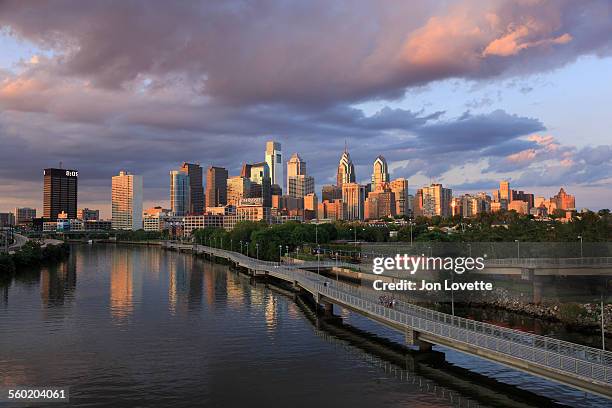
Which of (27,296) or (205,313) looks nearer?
(205,313)

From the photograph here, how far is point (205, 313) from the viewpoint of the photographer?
77.6 m

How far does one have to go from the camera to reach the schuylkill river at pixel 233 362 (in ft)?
133

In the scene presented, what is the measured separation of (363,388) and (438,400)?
616 centimetres

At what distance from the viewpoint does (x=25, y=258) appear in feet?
476

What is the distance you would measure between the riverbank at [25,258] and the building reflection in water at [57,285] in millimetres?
5674

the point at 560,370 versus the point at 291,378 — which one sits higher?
the point at 560,370

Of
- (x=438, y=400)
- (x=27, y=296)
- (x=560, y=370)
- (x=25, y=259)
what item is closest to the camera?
(x=560, y=370)

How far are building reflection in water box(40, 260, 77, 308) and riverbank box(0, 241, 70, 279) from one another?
567 cm

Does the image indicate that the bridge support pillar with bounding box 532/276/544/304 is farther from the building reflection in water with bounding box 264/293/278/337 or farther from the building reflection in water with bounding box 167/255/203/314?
the building reflection in water with bounding box 167/255/203/314

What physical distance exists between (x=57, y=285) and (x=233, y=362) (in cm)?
7376

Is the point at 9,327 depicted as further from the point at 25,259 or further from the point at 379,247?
the point at 379,247

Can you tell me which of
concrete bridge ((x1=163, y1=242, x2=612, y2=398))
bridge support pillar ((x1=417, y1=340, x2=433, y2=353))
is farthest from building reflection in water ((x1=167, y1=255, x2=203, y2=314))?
bridge support pillar ((x1=417, y1=340, x2=433, y2=353))

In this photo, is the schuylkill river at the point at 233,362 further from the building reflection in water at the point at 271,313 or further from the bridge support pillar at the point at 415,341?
the bridge support pillar at the point at 415,341

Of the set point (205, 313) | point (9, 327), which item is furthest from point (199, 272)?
point (9, 327)
